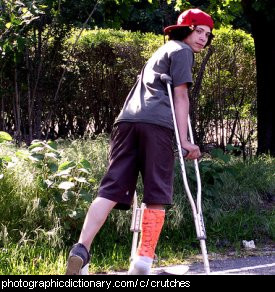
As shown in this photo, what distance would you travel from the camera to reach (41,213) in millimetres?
6781

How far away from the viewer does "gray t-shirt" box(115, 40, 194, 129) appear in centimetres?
520

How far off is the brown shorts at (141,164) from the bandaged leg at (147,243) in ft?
0.35

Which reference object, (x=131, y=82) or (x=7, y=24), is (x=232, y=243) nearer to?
(x=7, y=24)

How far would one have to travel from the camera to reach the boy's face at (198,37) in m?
5.40

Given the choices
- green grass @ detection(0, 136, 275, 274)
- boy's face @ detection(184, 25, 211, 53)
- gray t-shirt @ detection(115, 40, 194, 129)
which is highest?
boy's face @ detection(184, 25, 211, 53)

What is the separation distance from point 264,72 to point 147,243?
294 inches

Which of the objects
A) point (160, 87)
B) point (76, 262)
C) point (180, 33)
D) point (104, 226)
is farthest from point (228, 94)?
point (76, 262)

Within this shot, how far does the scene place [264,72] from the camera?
39.5 ft

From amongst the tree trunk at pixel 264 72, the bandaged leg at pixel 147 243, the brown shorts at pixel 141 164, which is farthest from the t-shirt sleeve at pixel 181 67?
the tree trunk at pixel 264 72

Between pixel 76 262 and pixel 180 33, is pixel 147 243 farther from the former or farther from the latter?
pixel 180 33

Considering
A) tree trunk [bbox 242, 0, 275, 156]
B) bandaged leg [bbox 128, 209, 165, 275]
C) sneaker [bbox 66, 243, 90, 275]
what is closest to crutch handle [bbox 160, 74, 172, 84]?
bandaged leg [bbox 128, 209, 165, 275]

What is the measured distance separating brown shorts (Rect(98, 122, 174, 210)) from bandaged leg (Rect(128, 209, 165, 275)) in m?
0.11

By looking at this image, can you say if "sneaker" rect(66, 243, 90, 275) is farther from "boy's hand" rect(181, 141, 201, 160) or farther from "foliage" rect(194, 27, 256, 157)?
"foliage" rect(194, 27, 256, 157)

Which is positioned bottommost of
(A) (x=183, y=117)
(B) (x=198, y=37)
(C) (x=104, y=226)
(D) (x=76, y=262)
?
(C) (x=104, y=226)
